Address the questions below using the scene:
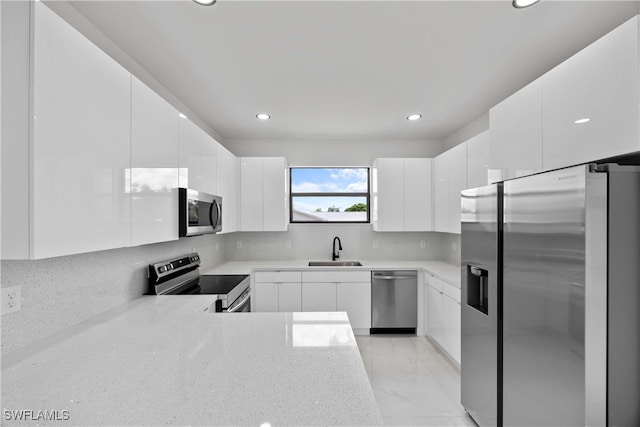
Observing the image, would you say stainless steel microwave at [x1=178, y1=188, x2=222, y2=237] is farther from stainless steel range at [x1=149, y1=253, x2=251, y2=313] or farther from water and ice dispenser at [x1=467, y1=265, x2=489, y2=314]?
water and ice dispenser at [x1=467, y1=265, x2=489, y2=314]

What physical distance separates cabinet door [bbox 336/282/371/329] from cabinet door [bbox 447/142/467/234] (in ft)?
4.09

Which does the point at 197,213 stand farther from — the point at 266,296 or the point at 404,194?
the point at 404,194

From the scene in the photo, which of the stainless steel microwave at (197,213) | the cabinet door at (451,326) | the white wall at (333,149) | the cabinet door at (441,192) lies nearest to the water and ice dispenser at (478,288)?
the cabinet door at (451,326)

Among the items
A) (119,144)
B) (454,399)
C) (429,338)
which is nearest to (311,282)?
(429,338)

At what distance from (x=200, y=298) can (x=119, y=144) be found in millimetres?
1161

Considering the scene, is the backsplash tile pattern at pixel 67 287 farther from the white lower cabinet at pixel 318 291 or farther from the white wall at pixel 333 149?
the white wall at pixel 333 149

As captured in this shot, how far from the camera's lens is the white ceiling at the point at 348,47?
1557 millimetres

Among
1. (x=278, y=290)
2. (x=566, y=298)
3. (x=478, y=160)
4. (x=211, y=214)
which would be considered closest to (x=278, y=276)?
(x=278, y=290)

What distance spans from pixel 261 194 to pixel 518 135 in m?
2.82

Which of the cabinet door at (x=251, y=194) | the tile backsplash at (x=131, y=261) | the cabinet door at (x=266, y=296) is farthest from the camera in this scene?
the cabinet door at (x=251, y=194)

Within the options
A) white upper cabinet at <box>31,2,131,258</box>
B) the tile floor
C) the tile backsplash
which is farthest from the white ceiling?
the tile floor

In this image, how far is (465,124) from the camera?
3463mm

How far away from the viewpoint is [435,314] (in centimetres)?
324

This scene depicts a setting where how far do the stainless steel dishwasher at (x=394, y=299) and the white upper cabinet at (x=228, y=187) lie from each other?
1828mm
